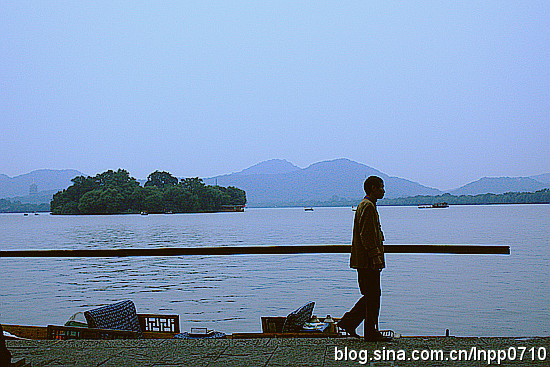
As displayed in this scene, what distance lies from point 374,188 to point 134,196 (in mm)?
113172

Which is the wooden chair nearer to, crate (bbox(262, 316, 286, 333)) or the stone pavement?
the stone pavement

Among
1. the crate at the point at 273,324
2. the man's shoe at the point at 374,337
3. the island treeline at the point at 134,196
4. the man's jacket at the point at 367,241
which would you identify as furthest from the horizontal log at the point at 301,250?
the island treeline at the point at 134,196

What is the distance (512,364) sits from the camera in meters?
3.96

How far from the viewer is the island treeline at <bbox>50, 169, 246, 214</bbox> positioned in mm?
112625

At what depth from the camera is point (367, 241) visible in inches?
184

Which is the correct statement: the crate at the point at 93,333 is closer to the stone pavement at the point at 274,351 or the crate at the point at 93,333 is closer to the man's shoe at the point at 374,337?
the stone pavement at the point at 274,351

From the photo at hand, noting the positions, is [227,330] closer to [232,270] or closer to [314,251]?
[314,251]

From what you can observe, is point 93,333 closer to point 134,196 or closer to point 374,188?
point 374,188

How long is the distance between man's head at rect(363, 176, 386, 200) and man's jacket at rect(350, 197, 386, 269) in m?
0.10

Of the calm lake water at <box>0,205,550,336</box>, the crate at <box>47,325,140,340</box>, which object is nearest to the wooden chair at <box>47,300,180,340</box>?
the crate at <box>47,325,140,340</box>

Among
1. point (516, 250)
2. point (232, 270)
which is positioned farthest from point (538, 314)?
point (516, 250)

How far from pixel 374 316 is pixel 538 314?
20.8m

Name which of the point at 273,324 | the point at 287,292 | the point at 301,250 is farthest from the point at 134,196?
the point at 301,250

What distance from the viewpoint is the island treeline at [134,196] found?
112625 mm
